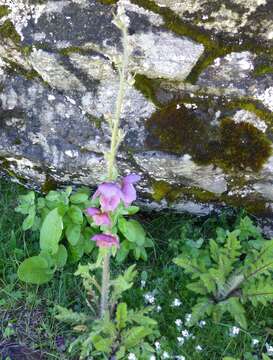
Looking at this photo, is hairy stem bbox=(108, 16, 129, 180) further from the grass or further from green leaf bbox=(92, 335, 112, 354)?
the grass

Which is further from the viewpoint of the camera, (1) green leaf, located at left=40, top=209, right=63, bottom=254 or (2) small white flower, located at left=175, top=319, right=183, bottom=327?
(1) green leaf, located at left=40, top=209, right=63, bottom=254

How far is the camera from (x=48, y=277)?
297 cm

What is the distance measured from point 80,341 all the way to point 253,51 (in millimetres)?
1613

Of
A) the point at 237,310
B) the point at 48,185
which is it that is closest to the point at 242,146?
the point at 237,310

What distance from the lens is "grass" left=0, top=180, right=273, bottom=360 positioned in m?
2.80

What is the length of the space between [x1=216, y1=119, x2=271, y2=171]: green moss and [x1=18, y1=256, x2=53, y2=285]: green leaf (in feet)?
3.49

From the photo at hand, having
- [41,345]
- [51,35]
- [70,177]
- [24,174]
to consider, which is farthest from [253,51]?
[41,345]

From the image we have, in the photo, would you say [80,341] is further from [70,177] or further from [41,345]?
[70,177]

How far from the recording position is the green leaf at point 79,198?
3.01 m

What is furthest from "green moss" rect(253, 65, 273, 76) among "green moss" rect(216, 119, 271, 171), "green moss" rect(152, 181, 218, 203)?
"green moss" rect(152, 181, 218, 203)

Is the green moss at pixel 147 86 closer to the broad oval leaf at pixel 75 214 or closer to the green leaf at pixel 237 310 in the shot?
the broad oval leaf at pixel 75 214

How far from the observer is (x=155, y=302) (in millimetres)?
2957

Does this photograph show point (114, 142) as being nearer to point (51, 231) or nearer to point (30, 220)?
point (51, 231)

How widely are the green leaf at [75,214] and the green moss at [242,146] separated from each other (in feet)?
2.54
